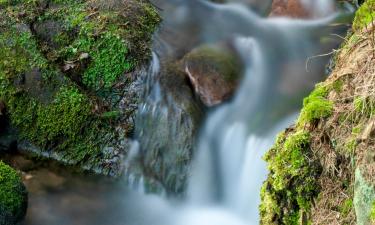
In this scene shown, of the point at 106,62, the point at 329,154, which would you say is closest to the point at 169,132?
the point at 106,62

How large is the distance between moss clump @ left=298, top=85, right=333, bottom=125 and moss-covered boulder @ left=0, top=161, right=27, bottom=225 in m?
3.11

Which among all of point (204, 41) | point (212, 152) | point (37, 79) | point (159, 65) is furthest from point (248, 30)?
point (37, 79)

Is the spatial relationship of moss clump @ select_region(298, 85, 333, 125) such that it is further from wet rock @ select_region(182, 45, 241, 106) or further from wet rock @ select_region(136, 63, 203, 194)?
wet rock @ select_region(182, 45, 241, 106)

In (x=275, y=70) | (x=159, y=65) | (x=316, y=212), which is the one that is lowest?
(x=159, y=65)

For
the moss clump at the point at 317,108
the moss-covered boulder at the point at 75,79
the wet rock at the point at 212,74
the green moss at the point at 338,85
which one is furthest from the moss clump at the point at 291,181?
the moss-covered boulder at the point at 75,79

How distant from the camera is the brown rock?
276 inches

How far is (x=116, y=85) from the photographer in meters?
6.26

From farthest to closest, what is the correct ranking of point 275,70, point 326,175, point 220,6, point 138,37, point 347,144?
point 220,6 → point 138,37 → point 275,70 → point 326,175 → point 347,144

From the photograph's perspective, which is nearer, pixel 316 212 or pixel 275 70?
pixel 316 212

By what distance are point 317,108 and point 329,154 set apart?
34 centimetres

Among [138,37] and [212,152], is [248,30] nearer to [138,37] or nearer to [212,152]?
[138,37]

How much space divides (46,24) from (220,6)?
2.71 m

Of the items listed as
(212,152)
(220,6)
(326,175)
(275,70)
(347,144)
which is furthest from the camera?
(220,6)

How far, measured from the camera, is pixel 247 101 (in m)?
6.04
